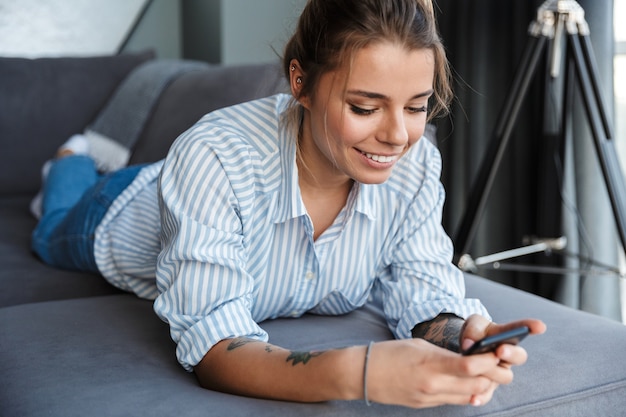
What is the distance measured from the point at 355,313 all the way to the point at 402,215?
21 centimetres

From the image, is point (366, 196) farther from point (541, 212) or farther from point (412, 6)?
point (541, 212)

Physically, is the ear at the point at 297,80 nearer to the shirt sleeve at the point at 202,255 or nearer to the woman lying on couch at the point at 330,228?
the woman lying on couch at the point at 330,228

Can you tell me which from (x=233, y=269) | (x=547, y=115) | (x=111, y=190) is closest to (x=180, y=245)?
(x=233, y=269)

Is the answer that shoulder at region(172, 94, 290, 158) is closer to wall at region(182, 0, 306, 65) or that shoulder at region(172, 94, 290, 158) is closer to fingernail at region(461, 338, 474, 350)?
fingernail at region(461, 338, 474, 350)

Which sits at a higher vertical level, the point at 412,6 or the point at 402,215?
the point at 412,6

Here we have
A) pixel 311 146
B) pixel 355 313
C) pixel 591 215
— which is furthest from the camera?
pixel 591 215

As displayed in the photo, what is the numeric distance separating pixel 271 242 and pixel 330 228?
105mm

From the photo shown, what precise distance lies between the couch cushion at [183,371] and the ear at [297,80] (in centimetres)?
38

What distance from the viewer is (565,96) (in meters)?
2.09

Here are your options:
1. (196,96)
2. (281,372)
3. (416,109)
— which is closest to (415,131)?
(416,109)

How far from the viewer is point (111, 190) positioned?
70.9 inches

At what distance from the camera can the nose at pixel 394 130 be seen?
1.08 m

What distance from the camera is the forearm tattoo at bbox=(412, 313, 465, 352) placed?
1130 millimetres

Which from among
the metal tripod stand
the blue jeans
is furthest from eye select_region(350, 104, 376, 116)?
the metal tripod stand
